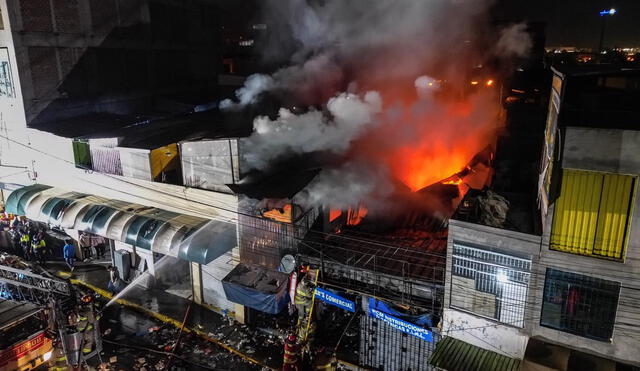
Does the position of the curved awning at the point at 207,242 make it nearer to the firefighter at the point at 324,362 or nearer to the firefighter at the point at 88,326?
the firefighter at the point at 88,326

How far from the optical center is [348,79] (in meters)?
30.0

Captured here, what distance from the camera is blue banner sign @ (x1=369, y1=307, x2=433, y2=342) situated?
498 inches

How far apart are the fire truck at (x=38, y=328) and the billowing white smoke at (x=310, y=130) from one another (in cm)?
866

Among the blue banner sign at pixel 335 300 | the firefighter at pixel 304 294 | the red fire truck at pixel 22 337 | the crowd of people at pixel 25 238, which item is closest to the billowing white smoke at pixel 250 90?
the crowd of people at pixel 25 238

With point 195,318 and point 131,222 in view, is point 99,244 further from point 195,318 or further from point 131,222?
point 195,318

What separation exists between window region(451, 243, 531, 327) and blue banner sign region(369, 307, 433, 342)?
1334 millimetres

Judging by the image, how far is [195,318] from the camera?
62.1 feet

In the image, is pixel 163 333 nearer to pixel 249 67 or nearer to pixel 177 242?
pixel 177 242

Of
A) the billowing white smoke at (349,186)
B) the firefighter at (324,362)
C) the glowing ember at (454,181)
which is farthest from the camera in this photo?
the glowing ember at (454,181)

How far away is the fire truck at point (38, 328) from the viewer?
1303 cm

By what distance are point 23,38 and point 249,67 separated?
18.7 metres

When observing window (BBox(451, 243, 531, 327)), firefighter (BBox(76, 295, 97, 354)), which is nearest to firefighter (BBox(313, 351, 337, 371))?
window (BBox(451, 243, 531, 327))

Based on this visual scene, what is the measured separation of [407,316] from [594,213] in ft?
20.0

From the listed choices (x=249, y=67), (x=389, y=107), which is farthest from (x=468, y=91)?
(x=249, y=67)
